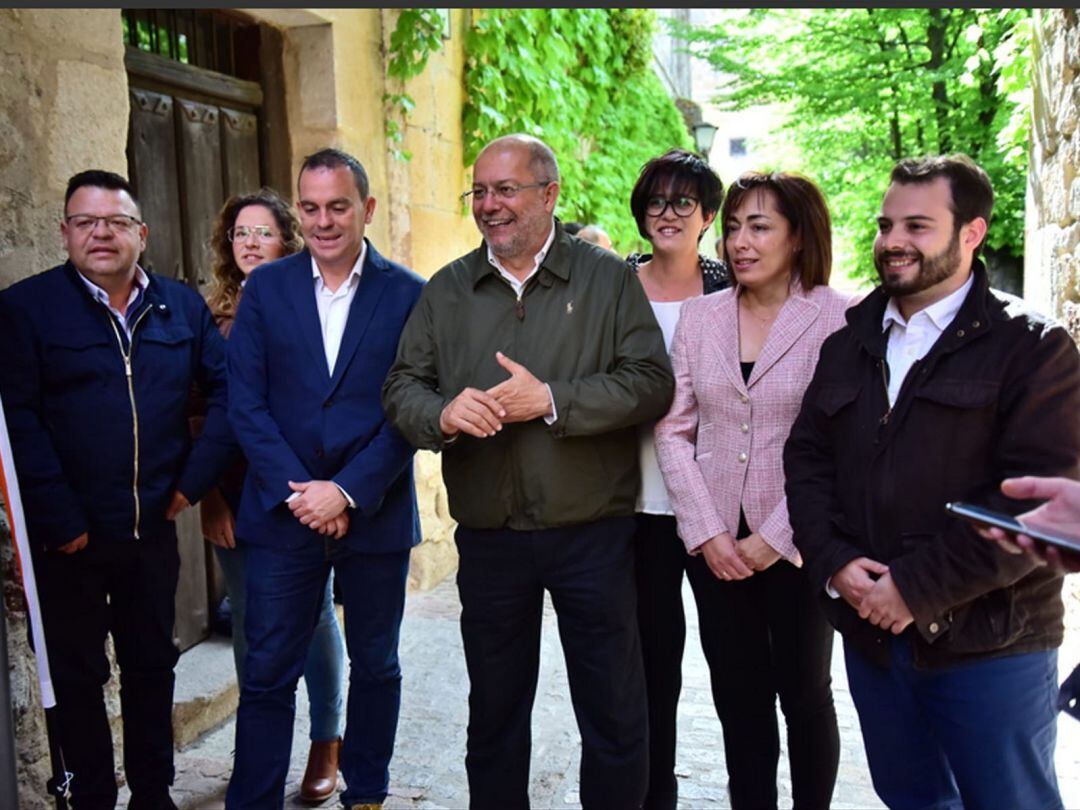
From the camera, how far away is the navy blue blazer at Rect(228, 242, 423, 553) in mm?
2854

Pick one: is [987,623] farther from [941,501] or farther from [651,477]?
[651,477]

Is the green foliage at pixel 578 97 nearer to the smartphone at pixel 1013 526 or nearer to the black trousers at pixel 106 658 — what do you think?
the black trousers at pixel 106 658

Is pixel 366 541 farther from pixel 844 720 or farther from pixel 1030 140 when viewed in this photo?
pixel 1030 140

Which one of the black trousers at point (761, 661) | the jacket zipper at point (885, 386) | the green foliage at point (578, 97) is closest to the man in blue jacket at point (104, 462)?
the black trousers at point (761, 661)

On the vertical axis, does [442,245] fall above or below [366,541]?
above

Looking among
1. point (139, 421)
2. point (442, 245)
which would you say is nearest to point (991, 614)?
point (139, 421)

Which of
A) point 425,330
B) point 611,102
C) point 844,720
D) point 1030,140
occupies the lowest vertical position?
point 844,720

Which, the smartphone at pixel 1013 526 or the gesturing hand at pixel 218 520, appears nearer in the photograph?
the smartphone at pixel 1013 526

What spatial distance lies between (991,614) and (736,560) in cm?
66

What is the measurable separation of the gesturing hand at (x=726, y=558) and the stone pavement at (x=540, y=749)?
3.56 feet

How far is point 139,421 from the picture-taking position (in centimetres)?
289

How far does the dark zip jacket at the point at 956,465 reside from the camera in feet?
6.69

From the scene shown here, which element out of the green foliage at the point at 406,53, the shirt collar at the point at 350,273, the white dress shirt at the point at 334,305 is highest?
the green foliage at the point at 406,53

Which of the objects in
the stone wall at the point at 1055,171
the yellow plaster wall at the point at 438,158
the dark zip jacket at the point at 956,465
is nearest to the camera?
the dark zip jacket at the point at 956,465
